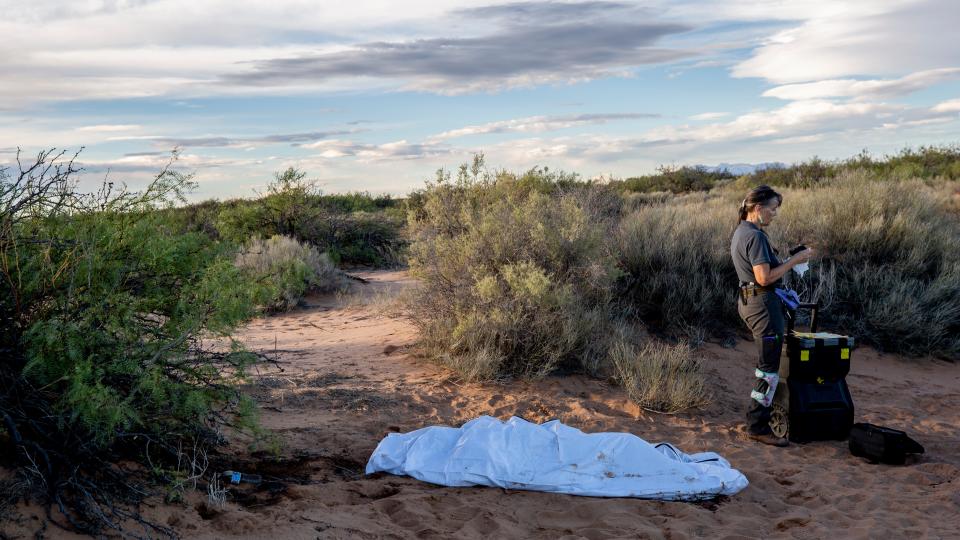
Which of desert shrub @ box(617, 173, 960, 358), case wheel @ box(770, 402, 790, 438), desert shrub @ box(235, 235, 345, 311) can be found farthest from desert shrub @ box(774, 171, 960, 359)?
desert shrub @ box(235, 235, 345, 311)

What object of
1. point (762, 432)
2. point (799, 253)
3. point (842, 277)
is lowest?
point (762, 432)

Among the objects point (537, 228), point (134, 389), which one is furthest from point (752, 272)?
point (134, 389)

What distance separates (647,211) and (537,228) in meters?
4.04

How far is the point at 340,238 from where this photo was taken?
19922 mm

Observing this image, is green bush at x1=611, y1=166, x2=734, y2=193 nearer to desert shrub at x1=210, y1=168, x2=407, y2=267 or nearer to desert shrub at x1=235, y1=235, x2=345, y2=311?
desert shrub at x1=210, y1=168, x2=407, y2=267

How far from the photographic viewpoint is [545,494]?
5.21m

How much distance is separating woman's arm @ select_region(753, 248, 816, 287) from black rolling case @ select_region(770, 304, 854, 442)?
1.48 ft

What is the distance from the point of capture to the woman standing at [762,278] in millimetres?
6188

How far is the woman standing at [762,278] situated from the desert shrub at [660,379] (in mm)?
933

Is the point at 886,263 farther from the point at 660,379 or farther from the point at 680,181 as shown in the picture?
the point at 680,181

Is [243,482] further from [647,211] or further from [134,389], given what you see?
[647,211]

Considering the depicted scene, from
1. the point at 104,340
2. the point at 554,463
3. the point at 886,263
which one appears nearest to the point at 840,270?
the point at 886,263

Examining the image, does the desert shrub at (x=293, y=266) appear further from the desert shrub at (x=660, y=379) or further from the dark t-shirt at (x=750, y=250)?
the dark t-shirt at (x=750, y=250)

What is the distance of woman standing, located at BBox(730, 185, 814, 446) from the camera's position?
20.3ft
